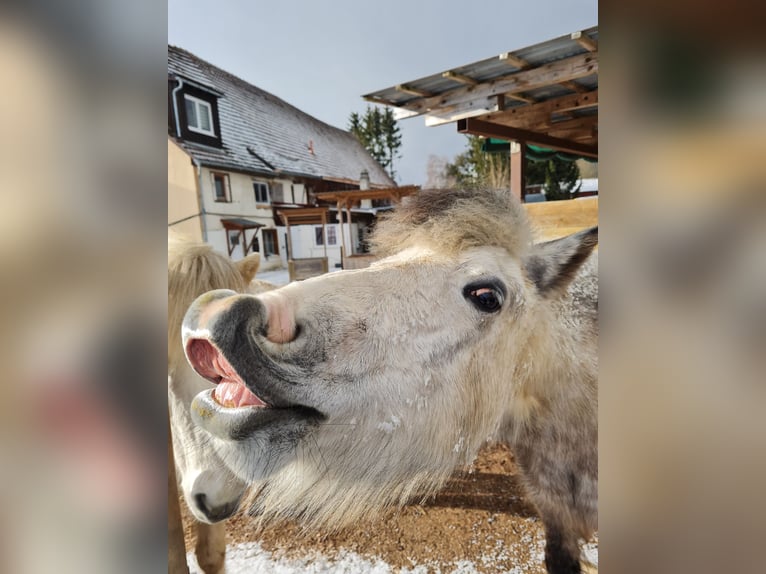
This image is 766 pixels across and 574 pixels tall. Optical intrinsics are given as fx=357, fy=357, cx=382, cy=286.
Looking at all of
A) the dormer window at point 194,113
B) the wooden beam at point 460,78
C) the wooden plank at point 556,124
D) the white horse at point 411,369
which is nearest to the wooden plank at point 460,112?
the wooden beam at point 460,78

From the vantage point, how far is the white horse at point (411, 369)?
3.57ft

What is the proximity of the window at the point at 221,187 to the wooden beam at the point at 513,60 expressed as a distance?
1163 centimetres

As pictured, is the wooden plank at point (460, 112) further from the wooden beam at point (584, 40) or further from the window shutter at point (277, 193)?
the window shutter at point (277, 193)

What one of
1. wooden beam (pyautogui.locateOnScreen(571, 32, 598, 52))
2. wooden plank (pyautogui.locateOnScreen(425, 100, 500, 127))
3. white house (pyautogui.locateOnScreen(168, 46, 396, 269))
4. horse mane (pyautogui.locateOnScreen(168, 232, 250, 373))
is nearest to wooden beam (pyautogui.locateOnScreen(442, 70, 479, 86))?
wooden plank (pyautogui.locateOnScreen(425, 100, 500, 127))

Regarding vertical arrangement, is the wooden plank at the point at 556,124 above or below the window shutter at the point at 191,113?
below

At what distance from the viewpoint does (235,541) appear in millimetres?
3035

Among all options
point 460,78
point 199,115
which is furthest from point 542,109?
point 199,115

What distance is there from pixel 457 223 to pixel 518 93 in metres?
3.42

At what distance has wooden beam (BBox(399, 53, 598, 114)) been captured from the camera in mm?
3344

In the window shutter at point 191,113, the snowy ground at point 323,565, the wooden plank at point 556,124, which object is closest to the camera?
the snowy ground at point 323,565
